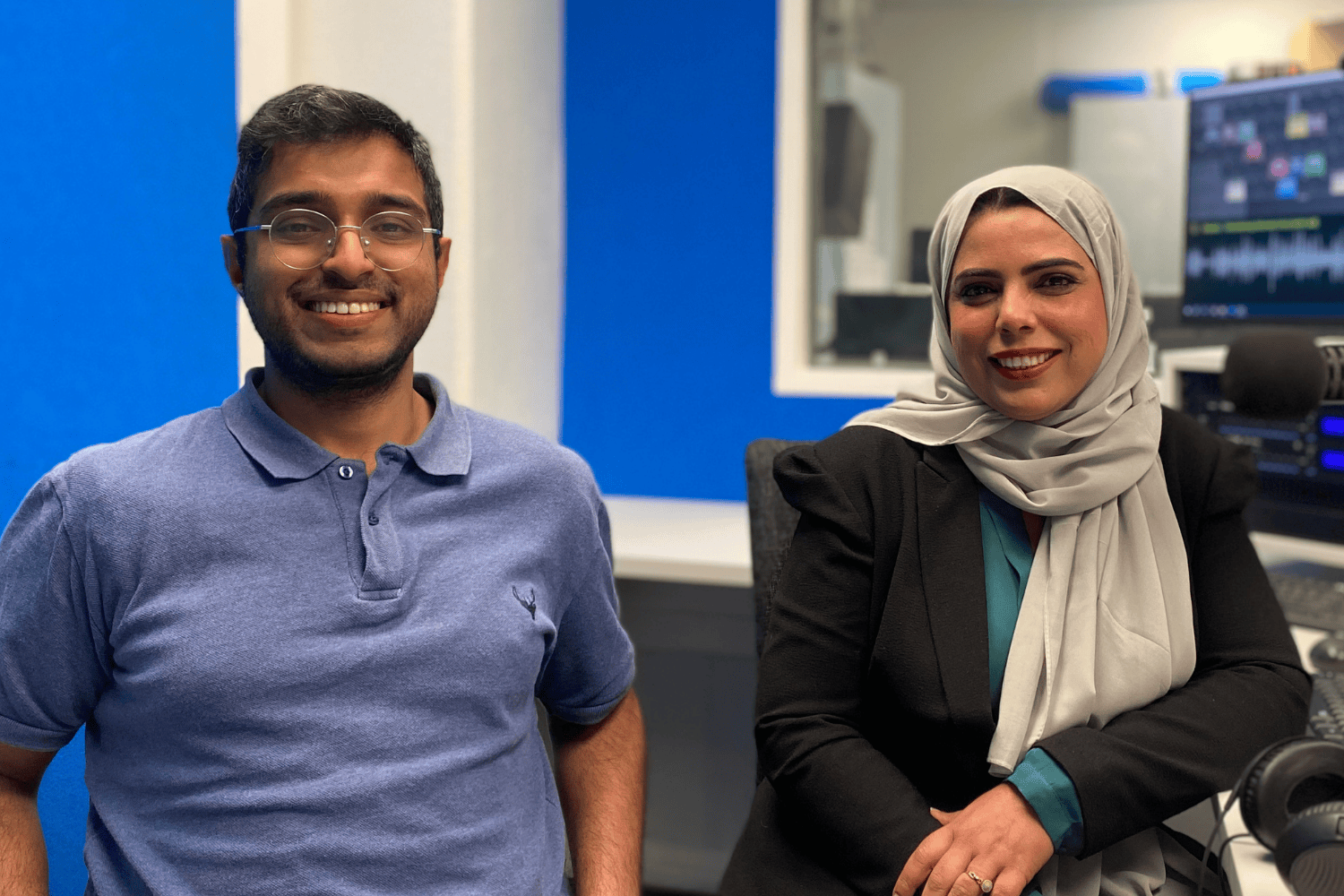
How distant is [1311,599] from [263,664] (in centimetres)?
160

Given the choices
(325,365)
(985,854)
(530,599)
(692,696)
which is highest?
(325,365)

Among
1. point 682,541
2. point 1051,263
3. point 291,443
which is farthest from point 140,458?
point 682,541

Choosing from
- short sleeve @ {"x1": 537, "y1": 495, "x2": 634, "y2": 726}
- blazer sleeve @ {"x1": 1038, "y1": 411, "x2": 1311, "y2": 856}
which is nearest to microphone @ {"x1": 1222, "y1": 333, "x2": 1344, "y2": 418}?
blazer sleeve @ {"x1": 1038, "y1": 411, "x2": 1311, "y2": 856}

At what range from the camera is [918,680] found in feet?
4.11

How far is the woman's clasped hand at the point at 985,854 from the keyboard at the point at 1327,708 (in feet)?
1.27

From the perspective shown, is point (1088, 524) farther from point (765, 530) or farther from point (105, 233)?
point (105, 233)

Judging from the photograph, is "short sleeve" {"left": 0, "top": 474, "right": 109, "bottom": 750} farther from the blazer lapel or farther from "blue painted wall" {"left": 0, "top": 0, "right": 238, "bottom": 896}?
the blazer lapel

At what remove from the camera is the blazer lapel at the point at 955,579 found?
1239 millimetres

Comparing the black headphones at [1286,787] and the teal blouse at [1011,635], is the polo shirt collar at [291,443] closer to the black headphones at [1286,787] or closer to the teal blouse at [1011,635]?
the teal blouse at [1011,635]

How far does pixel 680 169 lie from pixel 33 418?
64.6 inches

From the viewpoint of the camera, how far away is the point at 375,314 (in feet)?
3.97

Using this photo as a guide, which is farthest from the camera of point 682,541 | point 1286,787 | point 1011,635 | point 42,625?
point 682,541

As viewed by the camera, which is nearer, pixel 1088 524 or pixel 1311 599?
pixel 1088 524

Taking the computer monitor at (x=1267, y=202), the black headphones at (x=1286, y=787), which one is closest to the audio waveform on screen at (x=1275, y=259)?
the computer monitor at (x=1267, y=202)
